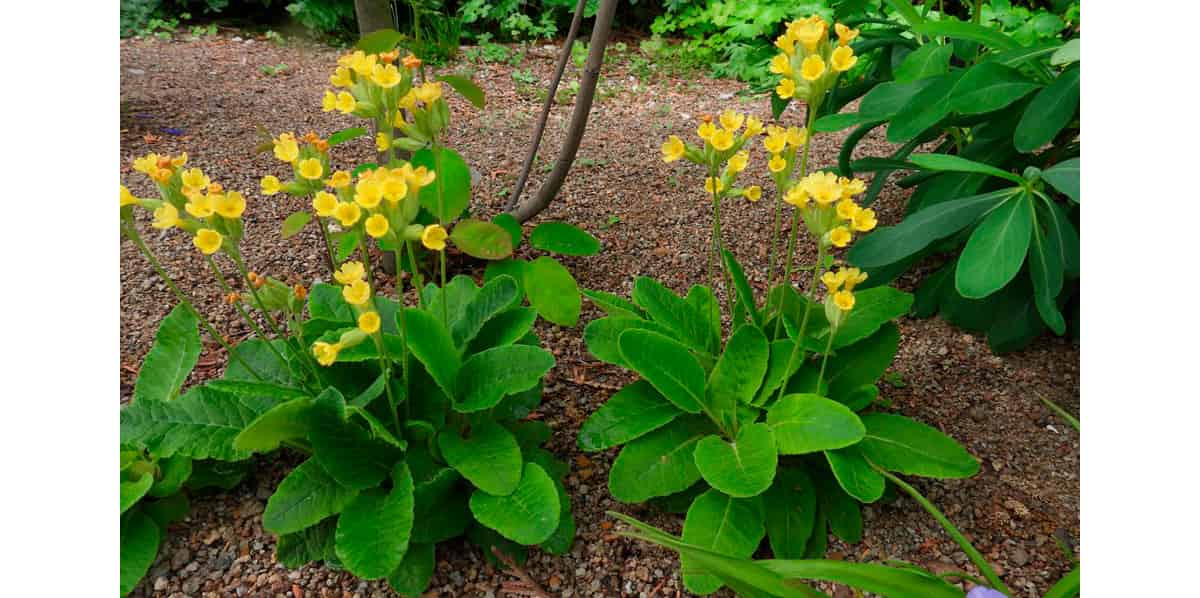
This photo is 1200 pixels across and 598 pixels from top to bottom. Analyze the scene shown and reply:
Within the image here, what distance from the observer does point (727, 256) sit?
1.27m

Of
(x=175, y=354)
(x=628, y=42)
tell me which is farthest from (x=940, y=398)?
(x=628, y=42)

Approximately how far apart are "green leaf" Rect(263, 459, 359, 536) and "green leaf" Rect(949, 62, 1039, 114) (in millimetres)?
1142

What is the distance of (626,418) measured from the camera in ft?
4.06

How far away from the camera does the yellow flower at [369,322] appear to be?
0.89 m

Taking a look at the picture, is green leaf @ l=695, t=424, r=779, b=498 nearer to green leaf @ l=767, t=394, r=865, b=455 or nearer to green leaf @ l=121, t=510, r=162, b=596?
green leaf @ l=767, t=394, r=865, b=455

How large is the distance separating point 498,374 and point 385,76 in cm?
45

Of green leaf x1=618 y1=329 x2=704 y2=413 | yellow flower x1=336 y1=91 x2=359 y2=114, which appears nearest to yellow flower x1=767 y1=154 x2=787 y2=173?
green leaf x1=618 y1=329 x2=704 y2=413

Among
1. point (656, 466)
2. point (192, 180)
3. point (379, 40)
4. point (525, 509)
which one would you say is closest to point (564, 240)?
point (379, 40)

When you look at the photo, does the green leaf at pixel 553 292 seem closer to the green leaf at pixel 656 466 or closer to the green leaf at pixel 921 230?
the green leaf at pixel 656 466

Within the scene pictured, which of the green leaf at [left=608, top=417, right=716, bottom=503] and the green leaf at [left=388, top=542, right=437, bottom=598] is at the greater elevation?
the green leaf at [left=608, top=417, right=716, bottom=503]

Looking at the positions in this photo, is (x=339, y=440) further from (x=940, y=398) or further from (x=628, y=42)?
(x=628, y=42)

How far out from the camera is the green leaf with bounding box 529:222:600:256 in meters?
1.68

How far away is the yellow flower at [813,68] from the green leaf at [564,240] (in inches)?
31.0

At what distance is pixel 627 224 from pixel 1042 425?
104 centimetres
